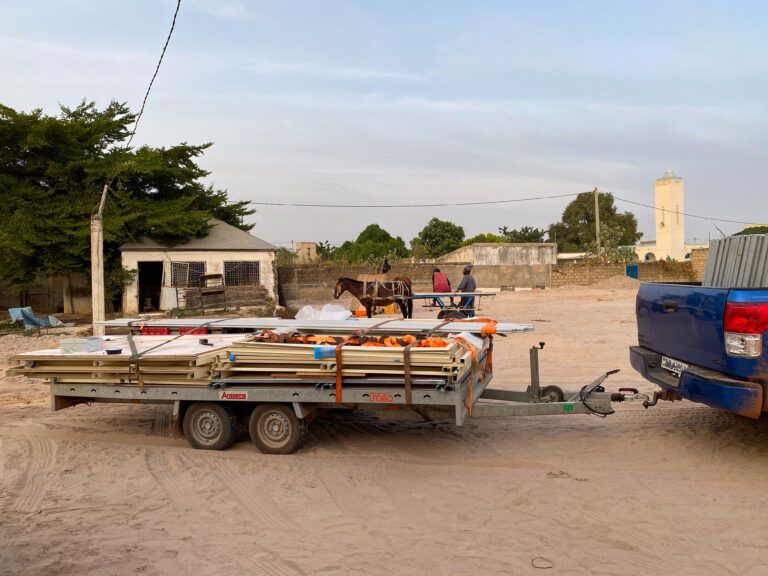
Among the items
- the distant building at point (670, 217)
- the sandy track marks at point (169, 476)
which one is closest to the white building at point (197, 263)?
the sandy track marks at point (169, 476)

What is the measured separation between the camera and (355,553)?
429cm

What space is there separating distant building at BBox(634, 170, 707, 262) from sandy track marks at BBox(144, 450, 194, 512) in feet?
178

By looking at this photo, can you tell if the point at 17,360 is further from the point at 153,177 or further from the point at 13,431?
the point at 153,177

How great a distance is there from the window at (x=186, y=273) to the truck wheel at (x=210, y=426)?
19.4m

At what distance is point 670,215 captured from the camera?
54875 millimetres

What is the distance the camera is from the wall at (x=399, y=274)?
3005cm

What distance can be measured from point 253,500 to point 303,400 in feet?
3.44

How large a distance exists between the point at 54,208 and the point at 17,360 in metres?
18.7

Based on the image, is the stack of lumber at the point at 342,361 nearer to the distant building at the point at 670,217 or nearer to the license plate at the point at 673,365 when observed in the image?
the license plate at the point at 673,365

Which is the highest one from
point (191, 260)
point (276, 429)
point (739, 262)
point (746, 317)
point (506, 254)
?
point (506, 254)

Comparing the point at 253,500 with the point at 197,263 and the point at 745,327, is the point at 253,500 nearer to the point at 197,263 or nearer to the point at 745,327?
the point at 745,327

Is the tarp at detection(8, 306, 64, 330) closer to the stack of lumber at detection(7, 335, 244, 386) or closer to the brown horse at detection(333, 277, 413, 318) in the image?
the brown horse at detection(333, 277, 413, 318)

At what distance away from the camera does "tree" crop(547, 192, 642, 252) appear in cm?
6744

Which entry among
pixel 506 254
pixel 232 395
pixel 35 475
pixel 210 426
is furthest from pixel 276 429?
pixel 506 254
